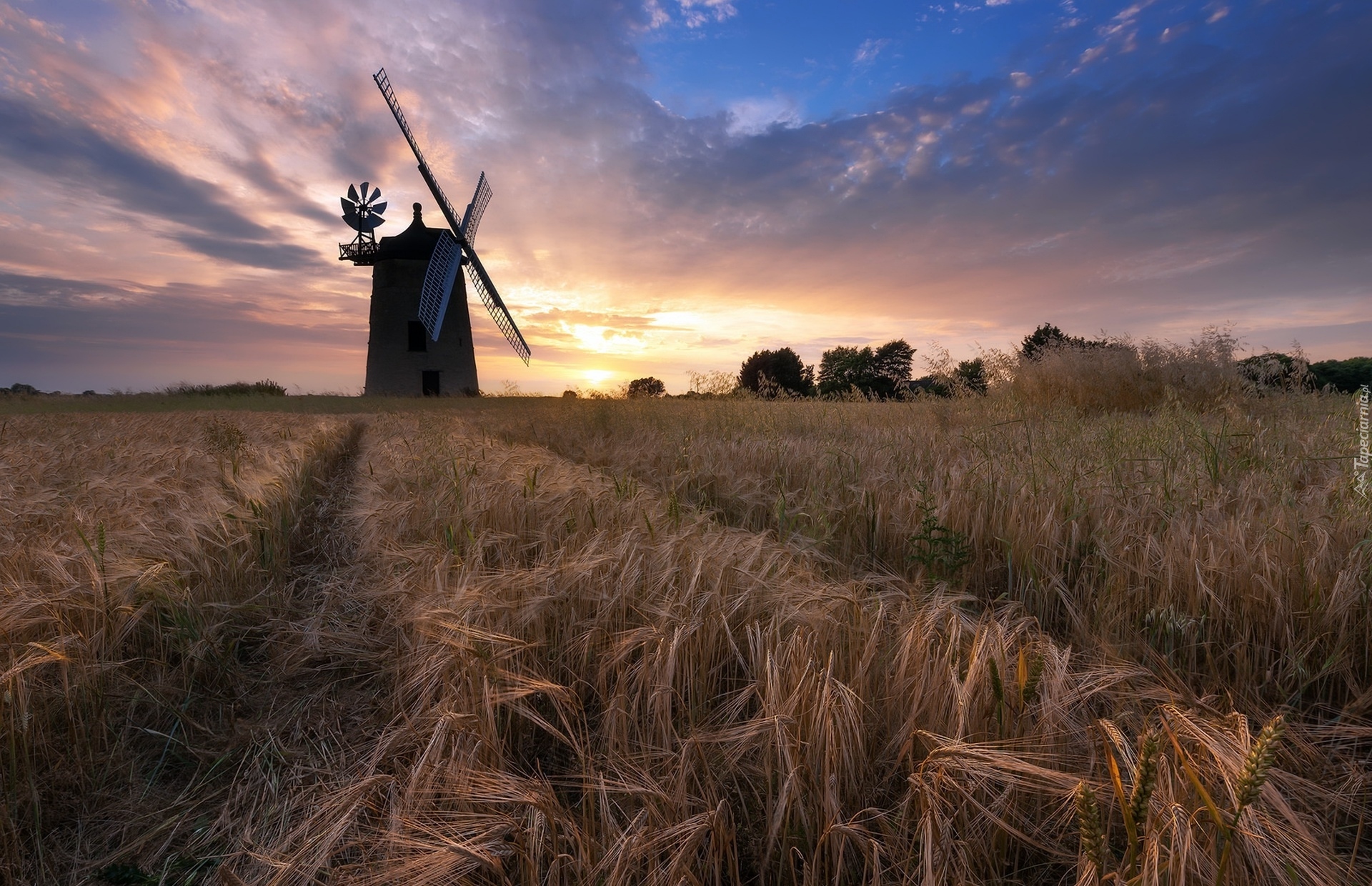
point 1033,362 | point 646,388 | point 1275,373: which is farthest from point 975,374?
point 646,388

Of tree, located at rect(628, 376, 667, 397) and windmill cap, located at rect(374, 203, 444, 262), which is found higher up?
windmill cap, located at rect(374, 203, 444, 262)

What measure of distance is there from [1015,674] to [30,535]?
4718 millimetres

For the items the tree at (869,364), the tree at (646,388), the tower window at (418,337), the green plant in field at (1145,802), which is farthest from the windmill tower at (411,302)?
the green plant in field at (1145,802)

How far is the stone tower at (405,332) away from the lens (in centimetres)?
3106

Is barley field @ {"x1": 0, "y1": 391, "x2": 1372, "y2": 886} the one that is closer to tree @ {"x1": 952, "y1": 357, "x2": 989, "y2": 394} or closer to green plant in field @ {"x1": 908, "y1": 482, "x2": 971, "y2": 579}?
green plant in field @ {"x1": 908, "y1": 482, "x2": 971, "y2": 579}

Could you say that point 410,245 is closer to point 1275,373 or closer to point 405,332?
Result: point 405,332

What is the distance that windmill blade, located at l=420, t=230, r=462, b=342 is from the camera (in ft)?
96.5

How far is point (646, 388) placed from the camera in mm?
17328

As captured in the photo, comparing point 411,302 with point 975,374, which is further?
point 411,302

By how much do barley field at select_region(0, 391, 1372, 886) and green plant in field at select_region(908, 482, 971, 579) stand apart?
0.10 feet

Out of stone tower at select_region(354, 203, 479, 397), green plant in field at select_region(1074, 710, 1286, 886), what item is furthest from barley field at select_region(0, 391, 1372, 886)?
stone tower at select_region(354, 203, 479, 397)

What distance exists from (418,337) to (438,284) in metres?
3.32

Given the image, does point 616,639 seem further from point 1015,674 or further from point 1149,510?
point 1149,510

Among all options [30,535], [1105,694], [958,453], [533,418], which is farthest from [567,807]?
[533,418]
